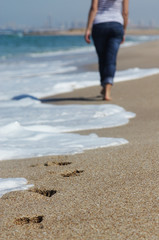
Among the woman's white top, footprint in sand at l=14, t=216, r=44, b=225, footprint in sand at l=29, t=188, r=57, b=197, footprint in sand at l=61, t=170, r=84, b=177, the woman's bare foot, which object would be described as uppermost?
the woman's white top

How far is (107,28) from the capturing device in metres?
4.36

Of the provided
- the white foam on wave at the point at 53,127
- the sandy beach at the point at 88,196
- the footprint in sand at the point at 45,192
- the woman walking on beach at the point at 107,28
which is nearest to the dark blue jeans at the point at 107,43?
the woman walking on beach at the point at 107,28

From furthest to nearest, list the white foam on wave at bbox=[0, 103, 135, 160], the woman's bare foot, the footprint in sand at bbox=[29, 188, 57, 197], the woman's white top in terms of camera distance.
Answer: the woman's bare foot < the woman's white top < the white foam on wave at bbox=[0, 103, 135, 160] < the footprint in sand at bbox=[29, 188, 57, 197]

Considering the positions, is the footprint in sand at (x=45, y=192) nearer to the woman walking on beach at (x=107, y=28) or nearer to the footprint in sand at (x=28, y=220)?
the footprint in sand at (x=28, y=220)

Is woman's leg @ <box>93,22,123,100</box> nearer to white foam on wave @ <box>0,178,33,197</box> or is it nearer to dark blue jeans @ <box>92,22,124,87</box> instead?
dark blue jeans @ <box>92,22,124,87</box>

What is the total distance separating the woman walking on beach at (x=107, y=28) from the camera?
172 inches

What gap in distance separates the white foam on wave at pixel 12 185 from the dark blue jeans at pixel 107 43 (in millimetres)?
2749

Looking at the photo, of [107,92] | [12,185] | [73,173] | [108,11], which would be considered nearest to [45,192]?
[12,185]

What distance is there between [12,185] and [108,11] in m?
3.03

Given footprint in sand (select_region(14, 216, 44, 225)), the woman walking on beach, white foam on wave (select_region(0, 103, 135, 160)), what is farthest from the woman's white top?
Result: footprint in sand (select_region(14, 216, 44, 225))

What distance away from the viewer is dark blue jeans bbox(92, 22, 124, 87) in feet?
14.4

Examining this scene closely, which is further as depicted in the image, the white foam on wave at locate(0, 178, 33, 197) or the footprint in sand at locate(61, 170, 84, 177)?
the footprint in sand at locate(61, 170, 84, 177)

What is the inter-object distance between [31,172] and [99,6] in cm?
284

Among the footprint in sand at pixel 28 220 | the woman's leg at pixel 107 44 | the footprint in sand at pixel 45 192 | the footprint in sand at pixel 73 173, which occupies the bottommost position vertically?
the footprint in sand at pixel 73 173
